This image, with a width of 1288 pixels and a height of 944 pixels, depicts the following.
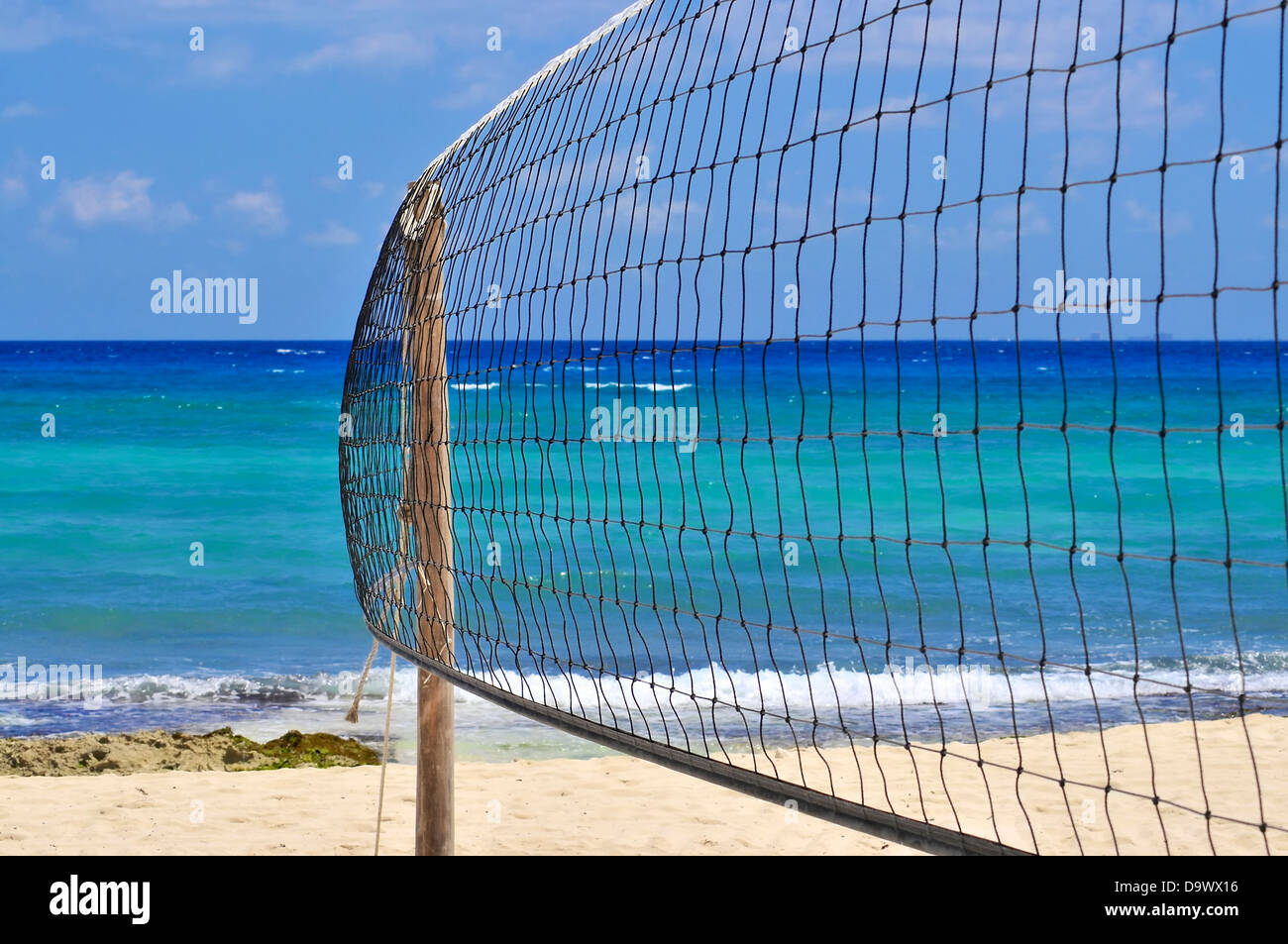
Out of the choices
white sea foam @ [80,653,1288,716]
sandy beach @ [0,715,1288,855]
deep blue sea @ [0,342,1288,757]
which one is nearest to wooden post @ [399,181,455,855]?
deep blue sea @ [0,342,1288,757]

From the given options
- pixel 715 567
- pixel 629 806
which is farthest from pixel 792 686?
pixel 715 567

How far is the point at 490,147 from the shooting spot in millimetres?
3857

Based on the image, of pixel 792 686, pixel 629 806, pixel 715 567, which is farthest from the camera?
pixel 715 567

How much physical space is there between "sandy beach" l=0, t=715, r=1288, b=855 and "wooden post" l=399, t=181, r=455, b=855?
4.92 feet

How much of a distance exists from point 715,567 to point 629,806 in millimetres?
7820

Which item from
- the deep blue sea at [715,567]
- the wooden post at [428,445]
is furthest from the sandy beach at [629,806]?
the wooden post at [428,445]

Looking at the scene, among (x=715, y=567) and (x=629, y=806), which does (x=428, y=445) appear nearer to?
(x=629, y=806)

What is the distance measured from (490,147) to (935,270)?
189cm

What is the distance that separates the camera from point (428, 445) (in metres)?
3.91

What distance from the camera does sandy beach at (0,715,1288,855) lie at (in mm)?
4988

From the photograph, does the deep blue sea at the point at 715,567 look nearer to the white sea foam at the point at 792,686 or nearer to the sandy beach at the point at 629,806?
the white sea foam at the point at 792,686

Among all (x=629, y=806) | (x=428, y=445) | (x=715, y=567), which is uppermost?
(x=428, y=445)
